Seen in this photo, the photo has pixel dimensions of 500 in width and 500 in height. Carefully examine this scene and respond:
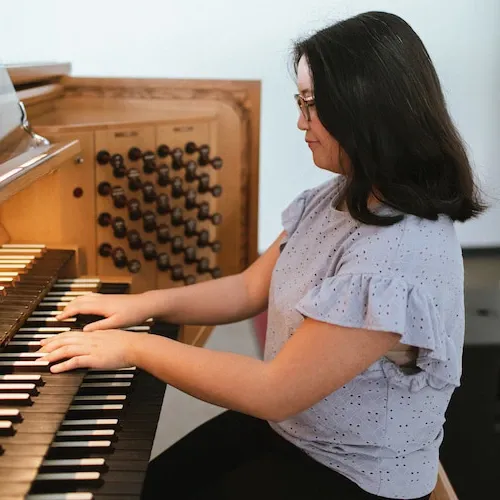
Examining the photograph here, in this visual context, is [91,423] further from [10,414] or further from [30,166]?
[30,166]

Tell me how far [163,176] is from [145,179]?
0.16 ft

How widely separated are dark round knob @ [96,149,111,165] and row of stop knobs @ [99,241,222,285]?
0.66 ft

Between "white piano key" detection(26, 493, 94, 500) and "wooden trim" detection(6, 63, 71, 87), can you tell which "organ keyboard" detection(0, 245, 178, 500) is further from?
"wooden trim" detection(6, 63, 71, 87)

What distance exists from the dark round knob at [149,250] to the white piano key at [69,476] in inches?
43.8

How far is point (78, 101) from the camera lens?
2215mm

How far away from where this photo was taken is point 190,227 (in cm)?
209

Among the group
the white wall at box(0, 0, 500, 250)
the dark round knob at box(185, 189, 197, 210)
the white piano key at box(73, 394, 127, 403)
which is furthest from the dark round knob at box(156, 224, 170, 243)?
the white wall at box(0, 0, 500, 250)

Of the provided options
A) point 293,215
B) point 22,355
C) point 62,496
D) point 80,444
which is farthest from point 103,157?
point 62,496

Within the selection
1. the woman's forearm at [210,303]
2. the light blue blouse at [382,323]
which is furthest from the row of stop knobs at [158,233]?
the light blue blouse at [382,323]

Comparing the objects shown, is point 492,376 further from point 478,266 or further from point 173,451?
point 478,266

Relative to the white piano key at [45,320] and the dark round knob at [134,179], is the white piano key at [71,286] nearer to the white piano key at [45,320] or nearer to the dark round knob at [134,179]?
the white piano key at [45,320]

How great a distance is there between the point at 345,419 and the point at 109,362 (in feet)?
1.26

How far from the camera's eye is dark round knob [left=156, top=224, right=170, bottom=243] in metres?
2.00

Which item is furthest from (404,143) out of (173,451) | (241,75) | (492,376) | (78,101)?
(241,75)
